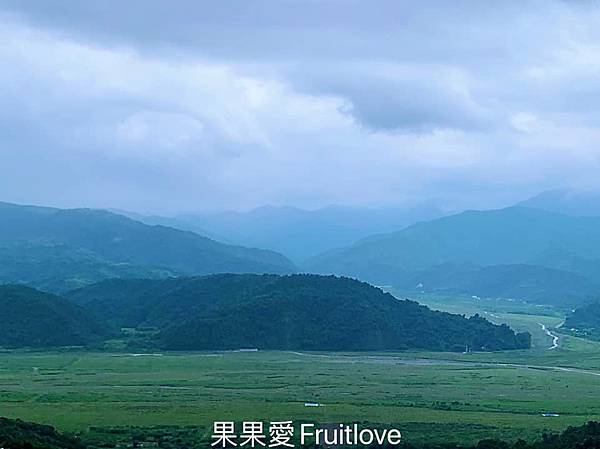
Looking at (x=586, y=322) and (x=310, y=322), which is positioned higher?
(x=586, y=322)

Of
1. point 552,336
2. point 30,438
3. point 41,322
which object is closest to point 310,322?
point 41,322

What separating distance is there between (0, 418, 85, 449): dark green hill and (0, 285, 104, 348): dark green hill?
6339 cm

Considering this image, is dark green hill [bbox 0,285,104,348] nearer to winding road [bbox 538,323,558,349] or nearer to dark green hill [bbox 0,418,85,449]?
winding road [bbox 538,323,558,349]

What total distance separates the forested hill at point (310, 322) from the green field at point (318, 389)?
17.7 feet

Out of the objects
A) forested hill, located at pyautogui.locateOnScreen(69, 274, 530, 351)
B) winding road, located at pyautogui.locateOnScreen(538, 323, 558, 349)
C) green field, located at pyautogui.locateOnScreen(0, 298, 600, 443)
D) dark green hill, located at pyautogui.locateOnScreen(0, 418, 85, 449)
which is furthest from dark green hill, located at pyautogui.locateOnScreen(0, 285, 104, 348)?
dark green hill, located at pyautogui.locateOnScreen(0, 418, 85, 449)

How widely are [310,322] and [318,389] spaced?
40697 mm

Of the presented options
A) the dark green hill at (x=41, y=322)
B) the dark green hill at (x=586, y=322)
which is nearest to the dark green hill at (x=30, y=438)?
the dark green hill at (x=41, y=322)

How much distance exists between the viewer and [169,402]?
63.5 meters

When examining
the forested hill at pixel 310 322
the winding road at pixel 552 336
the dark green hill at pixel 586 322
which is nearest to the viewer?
the forested hill at pixel 310 322

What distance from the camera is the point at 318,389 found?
7119 cm

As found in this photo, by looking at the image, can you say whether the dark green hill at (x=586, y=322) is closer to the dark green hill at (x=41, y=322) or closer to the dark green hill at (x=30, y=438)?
the dark green hill at (x=41, y=322)

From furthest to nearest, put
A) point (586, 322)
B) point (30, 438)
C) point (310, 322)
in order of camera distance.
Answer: point (586, 322)
point (310, 322)
point (30, 438)

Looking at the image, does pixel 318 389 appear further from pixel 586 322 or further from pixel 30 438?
pixel 586 322

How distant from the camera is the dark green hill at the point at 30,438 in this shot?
3464cm
